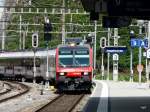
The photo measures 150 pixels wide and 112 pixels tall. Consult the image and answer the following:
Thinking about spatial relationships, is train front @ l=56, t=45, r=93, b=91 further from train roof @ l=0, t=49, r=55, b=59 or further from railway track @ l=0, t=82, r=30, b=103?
train roof @ l=0, t=49, r=55, b=59

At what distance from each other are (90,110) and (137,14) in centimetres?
639

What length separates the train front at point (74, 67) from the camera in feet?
115

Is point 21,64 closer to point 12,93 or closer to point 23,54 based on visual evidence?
point 23,54

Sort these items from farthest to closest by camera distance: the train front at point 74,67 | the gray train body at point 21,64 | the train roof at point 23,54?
the train roof at point 23,54 < the gray train body at point 21,64 < the train front at point 74,67

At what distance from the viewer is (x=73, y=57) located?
3591 centimetres

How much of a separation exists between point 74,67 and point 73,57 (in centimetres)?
82

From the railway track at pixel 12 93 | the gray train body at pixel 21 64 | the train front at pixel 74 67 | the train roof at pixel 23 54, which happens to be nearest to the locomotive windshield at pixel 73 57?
the train front at pixel 74 67

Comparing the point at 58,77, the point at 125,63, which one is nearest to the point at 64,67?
the point at 58,77

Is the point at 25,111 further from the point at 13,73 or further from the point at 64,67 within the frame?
the point at 13,73

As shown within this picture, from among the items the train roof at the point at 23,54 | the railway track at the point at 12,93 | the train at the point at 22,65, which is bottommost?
the railway track at the point at 12,93

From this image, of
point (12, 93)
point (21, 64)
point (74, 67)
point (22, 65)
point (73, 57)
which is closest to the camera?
point (74, 67)

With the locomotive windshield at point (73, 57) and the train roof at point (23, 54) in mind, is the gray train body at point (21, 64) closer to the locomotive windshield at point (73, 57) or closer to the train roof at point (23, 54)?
the train roof at point (23, 54)

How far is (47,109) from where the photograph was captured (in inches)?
964

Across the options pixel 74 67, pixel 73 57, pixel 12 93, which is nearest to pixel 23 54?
pixel 12 93
